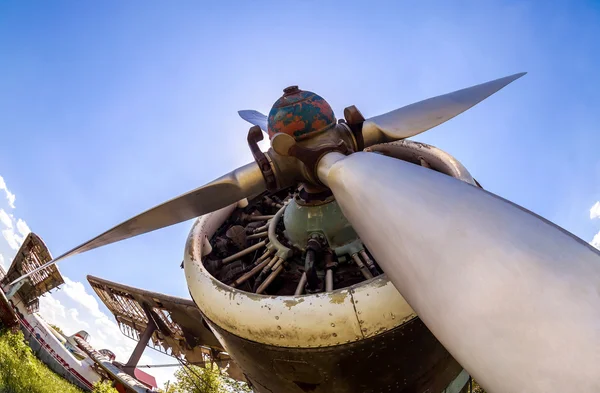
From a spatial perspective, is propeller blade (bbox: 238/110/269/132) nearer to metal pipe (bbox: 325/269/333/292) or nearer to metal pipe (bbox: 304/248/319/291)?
metal pipe (bbox: 304/248/319/291)

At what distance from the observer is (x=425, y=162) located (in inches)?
204

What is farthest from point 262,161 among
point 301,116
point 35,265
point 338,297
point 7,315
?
point 7,315

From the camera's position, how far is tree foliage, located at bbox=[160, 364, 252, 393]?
612 inches

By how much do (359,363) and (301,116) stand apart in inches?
98.4

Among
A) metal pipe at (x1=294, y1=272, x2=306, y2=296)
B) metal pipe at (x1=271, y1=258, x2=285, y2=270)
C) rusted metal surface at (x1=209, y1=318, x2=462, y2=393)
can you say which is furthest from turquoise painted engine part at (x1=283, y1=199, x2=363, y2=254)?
rusted metal surface at (x1=209, y1=318, x2=462, y2=393)

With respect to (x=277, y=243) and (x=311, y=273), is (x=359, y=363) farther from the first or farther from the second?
(x=277, y=243)

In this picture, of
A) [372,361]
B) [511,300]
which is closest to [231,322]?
[372,361]

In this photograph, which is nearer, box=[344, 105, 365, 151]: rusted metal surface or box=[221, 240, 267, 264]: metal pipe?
box=[344, 105, 365, 151]: rusted metal surface

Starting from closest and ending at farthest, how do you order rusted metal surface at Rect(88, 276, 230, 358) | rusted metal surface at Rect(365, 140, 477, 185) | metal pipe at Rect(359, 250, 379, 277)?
metal pipe at Rect(359, 250, 379, 277)
rusted metal surface at Rect(365, 140, 477, 185)
rusted metal surface at Rect(88, 276, 230, 358)

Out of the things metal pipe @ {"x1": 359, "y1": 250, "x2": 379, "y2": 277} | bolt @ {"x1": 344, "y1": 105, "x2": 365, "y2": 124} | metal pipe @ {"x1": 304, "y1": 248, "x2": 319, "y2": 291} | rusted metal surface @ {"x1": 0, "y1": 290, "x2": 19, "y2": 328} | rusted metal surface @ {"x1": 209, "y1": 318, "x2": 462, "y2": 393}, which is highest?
bolt @ {"x1": 344, "y1": 105, "x2": 365, "y2": 124}

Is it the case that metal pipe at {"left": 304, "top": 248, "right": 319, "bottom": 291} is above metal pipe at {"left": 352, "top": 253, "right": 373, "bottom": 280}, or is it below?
above

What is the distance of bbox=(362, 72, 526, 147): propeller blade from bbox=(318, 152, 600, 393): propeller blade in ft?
8.48

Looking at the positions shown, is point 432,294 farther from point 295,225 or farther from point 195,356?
point 195,356

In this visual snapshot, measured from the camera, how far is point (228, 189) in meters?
3.86
